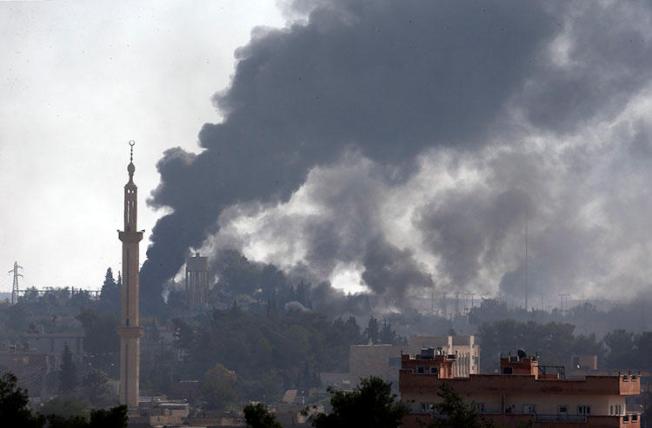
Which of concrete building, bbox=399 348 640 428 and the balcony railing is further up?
concrete building, bbox=399 348 640 428

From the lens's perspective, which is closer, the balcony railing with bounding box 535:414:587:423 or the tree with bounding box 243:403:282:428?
the tree with bounding box 243:403:282:428

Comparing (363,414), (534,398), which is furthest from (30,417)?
(534,398)

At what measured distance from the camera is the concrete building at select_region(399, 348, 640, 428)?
9938 cm

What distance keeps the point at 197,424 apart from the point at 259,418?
102 metres

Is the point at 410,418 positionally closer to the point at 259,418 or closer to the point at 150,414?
the point at 259,418

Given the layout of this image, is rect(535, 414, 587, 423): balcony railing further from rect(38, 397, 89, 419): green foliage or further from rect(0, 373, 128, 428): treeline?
rect(38, 397, 89, 419): green foliage

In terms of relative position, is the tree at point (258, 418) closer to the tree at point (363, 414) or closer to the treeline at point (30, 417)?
the tree at point (363, 414)

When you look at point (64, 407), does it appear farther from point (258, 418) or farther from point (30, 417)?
point (258, 418)

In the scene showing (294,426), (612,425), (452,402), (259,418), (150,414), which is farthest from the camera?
(150,414)

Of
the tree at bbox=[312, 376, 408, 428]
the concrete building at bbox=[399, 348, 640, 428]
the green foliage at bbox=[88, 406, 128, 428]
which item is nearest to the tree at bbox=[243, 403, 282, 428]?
the tree at bbox=[312, 376, 408, 428]

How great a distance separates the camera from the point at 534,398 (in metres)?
101

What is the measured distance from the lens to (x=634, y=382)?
102812 mm

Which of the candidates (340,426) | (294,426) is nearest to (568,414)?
(340,426)

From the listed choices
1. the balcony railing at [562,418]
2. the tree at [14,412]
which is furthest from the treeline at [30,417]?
the balcony railing at [562,418]
